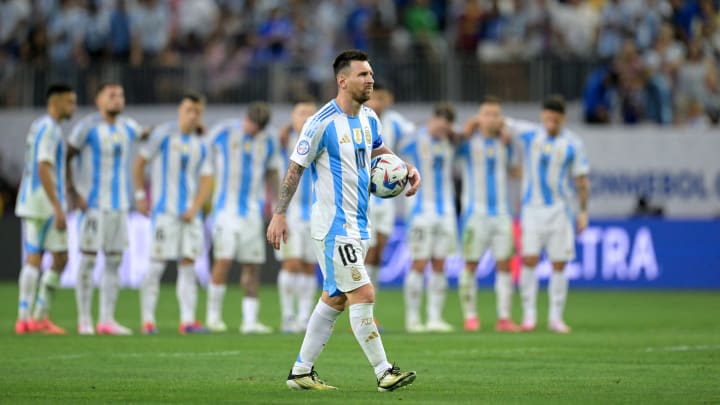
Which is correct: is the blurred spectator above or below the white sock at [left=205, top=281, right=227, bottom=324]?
above

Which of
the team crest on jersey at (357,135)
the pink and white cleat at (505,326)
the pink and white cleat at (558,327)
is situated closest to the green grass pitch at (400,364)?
the pink and white cleat at (558,327)

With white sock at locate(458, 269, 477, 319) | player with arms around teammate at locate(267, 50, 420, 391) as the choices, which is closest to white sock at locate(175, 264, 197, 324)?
white sock at locate(458, 269, 477, 319)

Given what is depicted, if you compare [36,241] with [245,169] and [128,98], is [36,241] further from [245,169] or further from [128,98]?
[128,98]

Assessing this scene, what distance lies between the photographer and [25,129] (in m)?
28.0

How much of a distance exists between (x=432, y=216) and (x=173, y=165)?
129 inches

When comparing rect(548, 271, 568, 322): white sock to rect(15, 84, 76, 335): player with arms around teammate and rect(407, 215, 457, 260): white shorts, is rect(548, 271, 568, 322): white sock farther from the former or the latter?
rect(15, 84, 76, 335): player with arms around teammate

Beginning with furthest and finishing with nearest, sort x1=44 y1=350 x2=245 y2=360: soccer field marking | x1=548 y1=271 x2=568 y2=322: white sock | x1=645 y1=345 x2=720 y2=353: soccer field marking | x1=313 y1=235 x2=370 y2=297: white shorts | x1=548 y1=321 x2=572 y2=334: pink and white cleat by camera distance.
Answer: x1=548 y1=271 x2=568 y2=322: white sock
x1=548 y1=321 x2=572 y2=334: pink and white cleat
x1=645 y1=345 x2=720 y2=353: soccer field marking
x1=44 y1=350 x2=245 y2=360: soccer field marking
x1=313 y1=235 x2=370 y2=297: white shorts

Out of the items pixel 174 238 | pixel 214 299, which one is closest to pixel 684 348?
pixel 214 299

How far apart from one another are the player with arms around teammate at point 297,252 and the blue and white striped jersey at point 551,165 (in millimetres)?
2757

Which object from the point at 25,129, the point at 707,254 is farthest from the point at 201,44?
the point at 707,254

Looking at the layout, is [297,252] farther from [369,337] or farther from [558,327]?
[369,337]

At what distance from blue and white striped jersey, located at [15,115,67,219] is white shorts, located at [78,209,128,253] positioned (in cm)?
40

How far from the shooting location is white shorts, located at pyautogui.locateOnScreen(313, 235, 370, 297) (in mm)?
10719

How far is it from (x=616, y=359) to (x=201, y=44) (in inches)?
691
